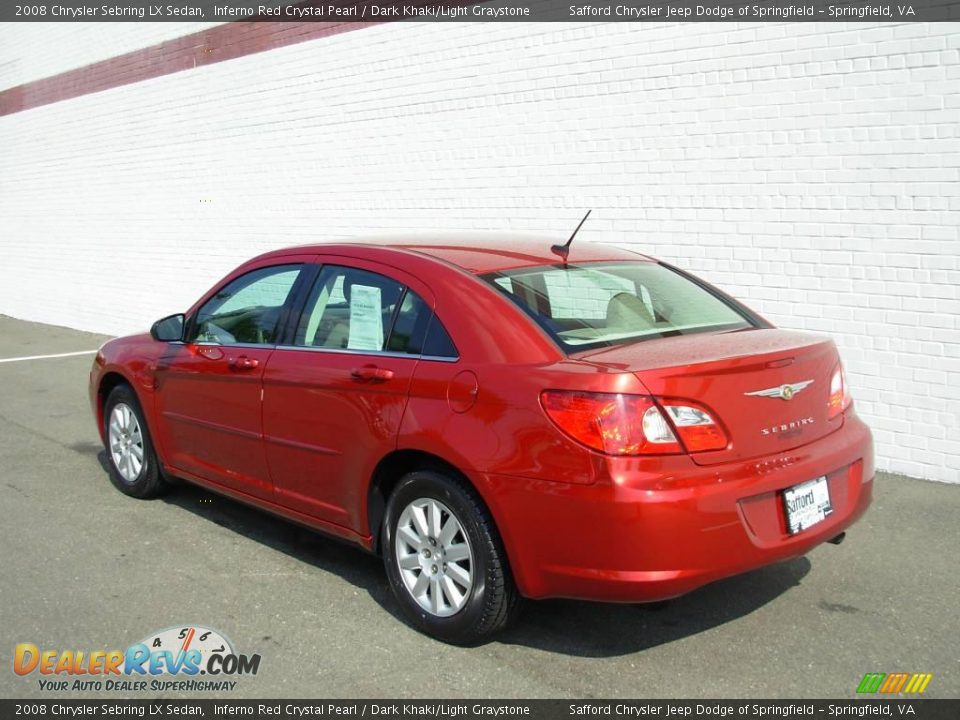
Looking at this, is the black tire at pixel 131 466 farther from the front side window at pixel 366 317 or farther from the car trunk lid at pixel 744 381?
the car trunk lid at pixel 744 381

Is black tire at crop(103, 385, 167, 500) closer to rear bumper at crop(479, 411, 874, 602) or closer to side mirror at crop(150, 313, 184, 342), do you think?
side mirror at crop(150, 313, 184, 342)

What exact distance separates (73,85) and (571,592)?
1461 centimetres

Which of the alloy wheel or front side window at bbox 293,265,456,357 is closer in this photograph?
the alloy wheel

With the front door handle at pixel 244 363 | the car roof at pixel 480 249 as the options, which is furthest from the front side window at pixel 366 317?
the front door handle at pixel 244 363

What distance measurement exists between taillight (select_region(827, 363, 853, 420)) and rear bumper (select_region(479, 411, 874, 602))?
395mm

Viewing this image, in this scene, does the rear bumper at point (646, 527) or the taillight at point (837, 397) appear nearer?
the rear bumper at point (646, 527)

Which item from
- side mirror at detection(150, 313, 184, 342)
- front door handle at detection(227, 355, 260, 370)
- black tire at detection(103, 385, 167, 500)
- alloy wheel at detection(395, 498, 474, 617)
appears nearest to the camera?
alloy wheel at detection(395, 498, 474, 617)

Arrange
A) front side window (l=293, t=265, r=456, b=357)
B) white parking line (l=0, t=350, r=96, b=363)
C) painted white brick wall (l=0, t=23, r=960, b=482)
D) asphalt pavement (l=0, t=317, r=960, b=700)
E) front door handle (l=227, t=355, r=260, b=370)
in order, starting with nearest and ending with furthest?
asphalt pavement (l=0, t=317, r=960, b=700) < front side window (l=293, t=265, r=456, b=357) < front door handle (l=227, t=355, r=260, b=370) < painted white brick wall (l=0, t=23, r=960, b=482) < white parking line (l=0, t=350, r=96, b=363)

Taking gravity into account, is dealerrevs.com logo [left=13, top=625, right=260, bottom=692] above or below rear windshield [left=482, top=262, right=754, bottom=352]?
below

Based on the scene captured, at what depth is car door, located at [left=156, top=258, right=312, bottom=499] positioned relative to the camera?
501cm

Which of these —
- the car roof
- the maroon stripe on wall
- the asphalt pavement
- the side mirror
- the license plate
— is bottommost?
the asphalt pavement

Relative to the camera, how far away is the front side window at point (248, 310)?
Answer: 16.6 ft

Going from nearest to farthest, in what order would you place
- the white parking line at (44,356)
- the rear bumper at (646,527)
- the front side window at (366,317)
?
1. the rear bumper at (646,527)
2. the front side window at (366,317)
3. the white parking line at (44,356)

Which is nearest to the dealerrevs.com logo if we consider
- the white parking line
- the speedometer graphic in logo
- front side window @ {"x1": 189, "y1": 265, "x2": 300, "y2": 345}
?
the speedometer graphic in logo
